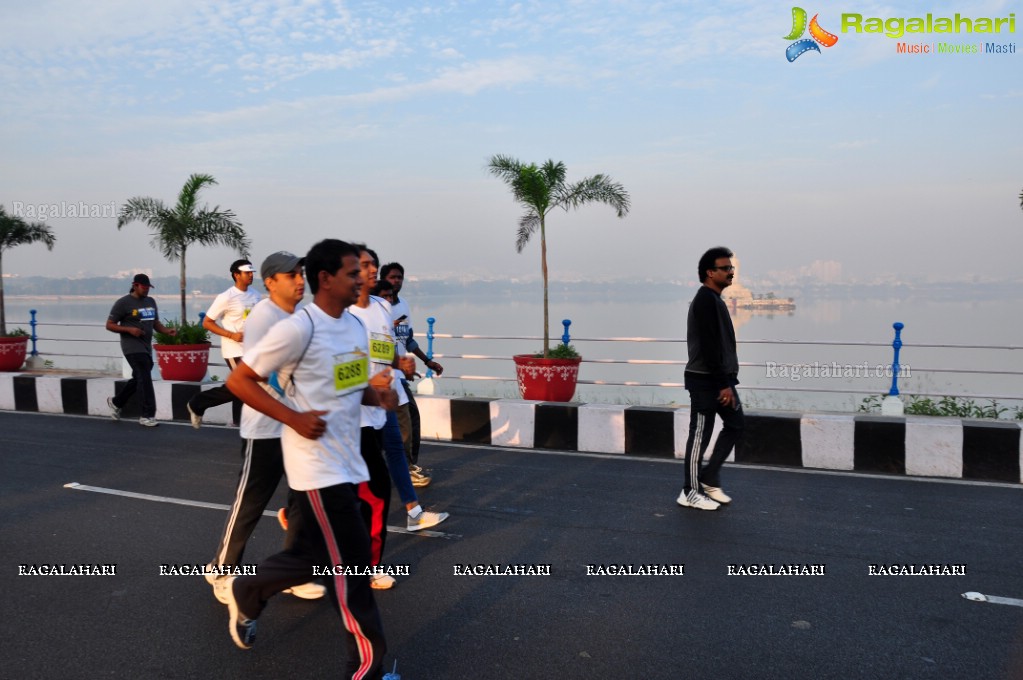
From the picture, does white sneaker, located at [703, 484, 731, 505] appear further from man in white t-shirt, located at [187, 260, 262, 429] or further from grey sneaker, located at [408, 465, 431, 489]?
man in white t-shirt, located at [187, 260, 262, 429]

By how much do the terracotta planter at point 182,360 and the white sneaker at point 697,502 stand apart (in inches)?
366

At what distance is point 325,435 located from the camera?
3430 millimetres

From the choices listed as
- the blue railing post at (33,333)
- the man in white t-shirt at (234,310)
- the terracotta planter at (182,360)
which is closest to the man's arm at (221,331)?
the man in white t-shirt at (234,310)

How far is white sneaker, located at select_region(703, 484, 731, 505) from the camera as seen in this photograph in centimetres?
667

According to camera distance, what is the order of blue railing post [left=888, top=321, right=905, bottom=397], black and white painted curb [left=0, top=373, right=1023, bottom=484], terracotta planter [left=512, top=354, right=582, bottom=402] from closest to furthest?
1. black and white painted curb [left=0, top=373, right=1023, bottom=484]
2. blue railing post [left=888, top=321, right=905, bottom=397]
3. terracotta planter [left=512, top=354, right=582, bottom=402]

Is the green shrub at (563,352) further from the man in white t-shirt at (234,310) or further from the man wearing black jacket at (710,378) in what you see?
the man wearing black jacket at (710,378)

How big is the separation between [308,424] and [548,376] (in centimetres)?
775

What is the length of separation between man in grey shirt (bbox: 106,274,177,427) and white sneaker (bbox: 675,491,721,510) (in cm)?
722

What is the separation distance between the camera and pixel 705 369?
6535 mm

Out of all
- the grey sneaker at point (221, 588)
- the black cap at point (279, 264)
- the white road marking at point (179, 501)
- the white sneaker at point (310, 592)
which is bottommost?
the white road marking at point (179, 501)

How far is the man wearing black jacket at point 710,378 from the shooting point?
646 cm

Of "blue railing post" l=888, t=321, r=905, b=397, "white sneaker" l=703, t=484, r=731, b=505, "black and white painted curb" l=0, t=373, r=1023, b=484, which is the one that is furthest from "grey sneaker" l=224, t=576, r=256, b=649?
"blue railing post" l=888, t=321, r=905, b=397

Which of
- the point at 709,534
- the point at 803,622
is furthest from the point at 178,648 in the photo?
the point at 709,534

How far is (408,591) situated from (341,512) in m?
1.56
